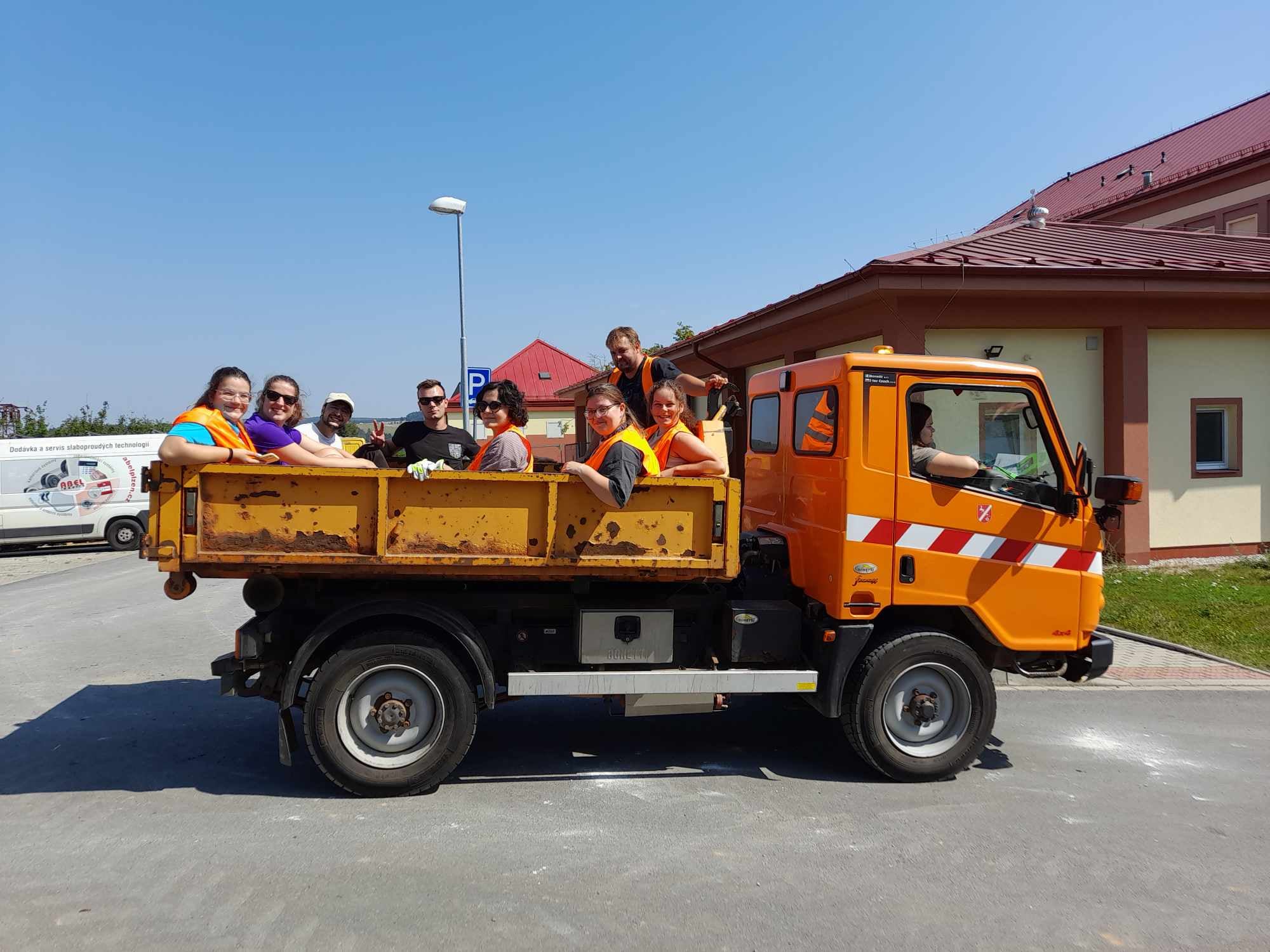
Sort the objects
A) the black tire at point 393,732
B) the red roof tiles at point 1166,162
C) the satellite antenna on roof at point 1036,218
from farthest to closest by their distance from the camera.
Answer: the red roof tiles at point 1166,162, the satellite antenna on roof at point 1036,218, the black tire at point 393,732

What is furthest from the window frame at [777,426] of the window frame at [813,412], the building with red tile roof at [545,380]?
the building with red tile roof at [545,380]

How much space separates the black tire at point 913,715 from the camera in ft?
16.0

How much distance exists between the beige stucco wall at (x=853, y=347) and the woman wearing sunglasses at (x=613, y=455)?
7046mm

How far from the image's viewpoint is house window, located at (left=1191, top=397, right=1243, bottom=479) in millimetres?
12352

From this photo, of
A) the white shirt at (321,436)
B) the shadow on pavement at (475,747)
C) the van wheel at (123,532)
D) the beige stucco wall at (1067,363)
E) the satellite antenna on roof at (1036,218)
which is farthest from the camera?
the van wheel at (123,532)

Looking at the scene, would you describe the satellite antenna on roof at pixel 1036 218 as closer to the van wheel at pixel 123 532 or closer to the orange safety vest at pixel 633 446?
the orange safety vest at pixel 633 446

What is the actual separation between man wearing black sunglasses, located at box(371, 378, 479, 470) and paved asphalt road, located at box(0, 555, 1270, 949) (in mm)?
1800

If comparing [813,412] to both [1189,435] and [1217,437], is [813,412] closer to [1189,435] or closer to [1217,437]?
[1189,435]

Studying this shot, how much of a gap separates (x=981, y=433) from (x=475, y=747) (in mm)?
3433

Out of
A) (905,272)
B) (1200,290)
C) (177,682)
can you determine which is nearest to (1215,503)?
(1200,290)

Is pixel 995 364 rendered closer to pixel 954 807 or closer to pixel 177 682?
pixel 954 807

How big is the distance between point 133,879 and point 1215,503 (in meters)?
13.1

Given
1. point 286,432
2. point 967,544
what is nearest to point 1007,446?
point 967,544

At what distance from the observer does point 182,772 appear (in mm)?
5027
